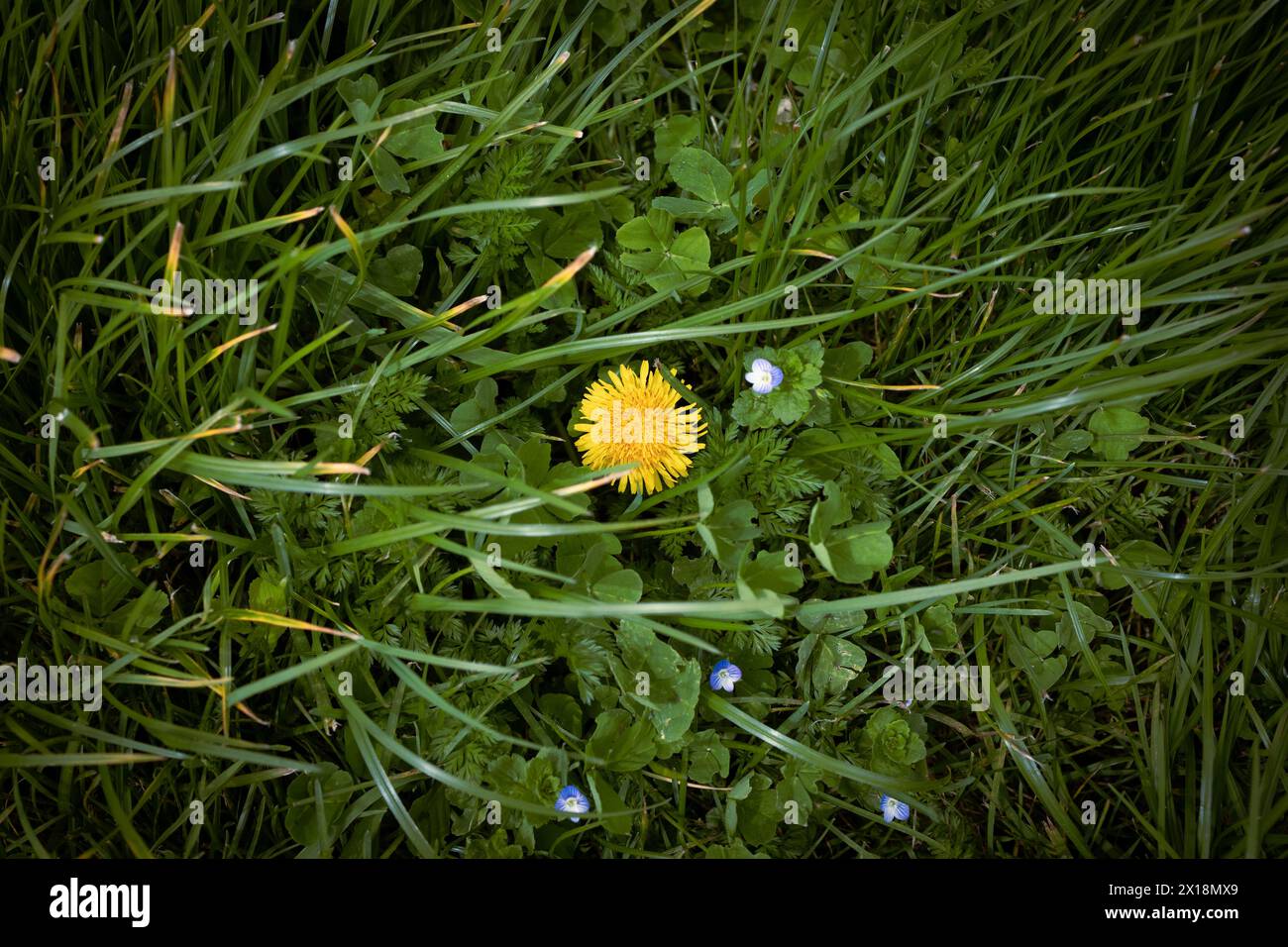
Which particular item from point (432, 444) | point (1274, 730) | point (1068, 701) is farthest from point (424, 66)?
point (1274, 730)

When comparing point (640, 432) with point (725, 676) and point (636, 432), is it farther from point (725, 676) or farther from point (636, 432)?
point (725, 676)

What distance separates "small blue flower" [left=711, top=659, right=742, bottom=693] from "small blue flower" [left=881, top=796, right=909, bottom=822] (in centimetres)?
44

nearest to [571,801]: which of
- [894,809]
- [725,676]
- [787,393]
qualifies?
[725,676]

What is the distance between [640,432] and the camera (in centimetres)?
189

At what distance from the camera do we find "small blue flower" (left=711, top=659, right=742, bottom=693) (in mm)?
1877

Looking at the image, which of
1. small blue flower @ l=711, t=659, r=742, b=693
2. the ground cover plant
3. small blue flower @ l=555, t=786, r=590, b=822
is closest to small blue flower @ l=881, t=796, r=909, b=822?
the ground cover plant

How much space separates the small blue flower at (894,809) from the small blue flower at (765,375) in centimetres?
97

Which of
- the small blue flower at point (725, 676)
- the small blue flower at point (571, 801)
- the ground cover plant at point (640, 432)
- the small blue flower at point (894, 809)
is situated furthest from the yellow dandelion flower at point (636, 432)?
the small blue flower at point (894, 809)

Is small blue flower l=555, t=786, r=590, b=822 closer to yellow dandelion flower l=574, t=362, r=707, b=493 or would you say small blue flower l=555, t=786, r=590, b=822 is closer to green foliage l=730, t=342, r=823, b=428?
yellow dandelion flower l=574, t=362, r=707, b=493

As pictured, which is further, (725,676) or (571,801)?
(725,676)

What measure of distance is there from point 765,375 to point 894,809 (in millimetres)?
1020

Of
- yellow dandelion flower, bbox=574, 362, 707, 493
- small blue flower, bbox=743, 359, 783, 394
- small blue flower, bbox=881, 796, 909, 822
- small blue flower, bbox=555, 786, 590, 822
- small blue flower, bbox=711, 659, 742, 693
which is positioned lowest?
small blue flower, bbox=881, 796, 909, 822

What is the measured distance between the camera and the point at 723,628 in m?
1.76
